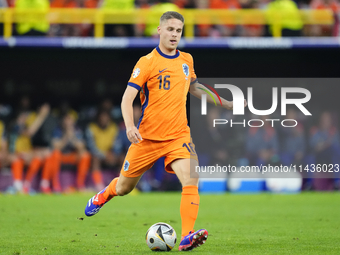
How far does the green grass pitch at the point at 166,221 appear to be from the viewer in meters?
5.56

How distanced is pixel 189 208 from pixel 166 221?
9.32 ft

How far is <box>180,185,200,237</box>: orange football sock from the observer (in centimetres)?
530

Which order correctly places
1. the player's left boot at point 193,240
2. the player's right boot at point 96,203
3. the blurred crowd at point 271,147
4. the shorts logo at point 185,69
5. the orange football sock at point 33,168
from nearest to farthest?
the player's left boot at point 193,240
the shorts logo at point 185,69
the player's right boot at point 96,203
the orange football sock at point 33,168
the blurred crowd at point 271,147

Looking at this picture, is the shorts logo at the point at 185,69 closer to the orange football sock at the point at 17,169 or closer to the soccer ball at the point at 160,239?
the soccer ball at the point at 160,239

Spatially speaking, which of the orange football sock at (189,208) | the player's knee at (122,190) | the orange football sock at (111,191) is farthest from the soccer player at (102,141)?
the orange football sock at (189,208)

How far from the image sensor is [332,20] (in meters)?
14.1

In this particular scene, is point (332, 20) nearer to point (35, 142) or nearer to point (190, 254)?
point (35, 142)

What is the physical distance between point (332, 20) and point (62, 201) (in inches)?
316

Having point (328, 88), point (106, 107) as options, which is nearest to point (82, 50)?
point (106, 107)

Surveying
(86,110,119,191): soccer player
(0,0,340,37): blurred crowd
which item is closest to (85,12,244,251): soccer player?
(86,110,119,191): soccer player

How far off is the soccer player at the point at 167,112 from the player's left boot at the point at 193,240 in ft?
0.63

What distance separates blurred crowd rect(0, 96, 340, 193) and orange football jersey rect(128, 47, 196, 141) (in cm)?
798

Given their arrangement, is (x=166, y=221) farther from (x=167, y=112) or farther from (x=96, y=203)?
(x=167, y=112)

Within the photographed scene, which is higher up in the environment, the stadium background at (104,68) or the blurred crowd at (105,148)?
the stadium background at (104,68)
